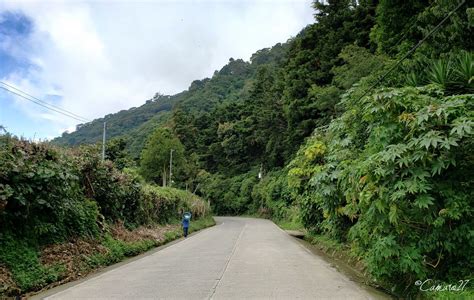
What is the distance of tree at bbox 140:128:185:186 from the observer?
139 ft

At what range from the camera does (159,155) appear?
140ft

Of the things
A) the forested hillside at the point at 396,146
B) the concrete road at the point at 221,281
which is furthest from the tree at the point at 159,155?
the concrete road at the point at 221,281

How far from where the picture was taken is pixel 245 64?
107 metres

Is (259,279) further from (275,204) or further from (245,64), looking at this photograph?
(245,64)

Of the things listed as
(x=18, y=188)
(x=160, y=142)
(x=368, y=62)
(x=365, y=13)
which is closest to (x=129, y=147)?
(x=160, y=142)

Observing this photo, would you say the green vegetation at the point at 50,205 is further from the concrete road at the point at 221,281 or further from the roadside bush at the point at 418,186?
the roadside bush at the point at 418,186

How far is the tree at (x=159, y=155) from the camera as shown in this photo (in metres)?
42.4

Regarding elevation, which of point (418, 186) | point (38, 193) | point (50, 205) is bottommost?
point (418, 186)

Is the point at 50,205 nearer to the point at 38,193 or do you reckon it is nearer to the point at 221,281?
the point at 38,193

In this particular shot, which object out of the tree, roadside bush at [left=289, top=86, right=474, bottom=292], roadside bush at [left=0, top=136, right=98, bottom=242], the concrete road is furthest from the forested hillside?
the tree

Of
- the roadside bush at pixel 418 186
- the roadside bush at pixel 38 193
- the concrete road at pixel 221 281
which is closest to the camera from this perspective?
the roadside bush at pixel 418 186

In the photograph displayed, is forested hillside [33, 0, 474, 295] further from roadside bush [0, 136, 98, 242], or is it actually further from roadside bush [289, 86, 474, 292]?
roadside bush [0, 136, 98, 242]

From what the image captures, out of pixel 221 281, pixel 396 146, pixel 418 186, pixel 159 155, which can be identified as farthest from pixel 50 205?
pixel 159 155

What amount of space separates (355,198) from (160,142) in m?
37.0
